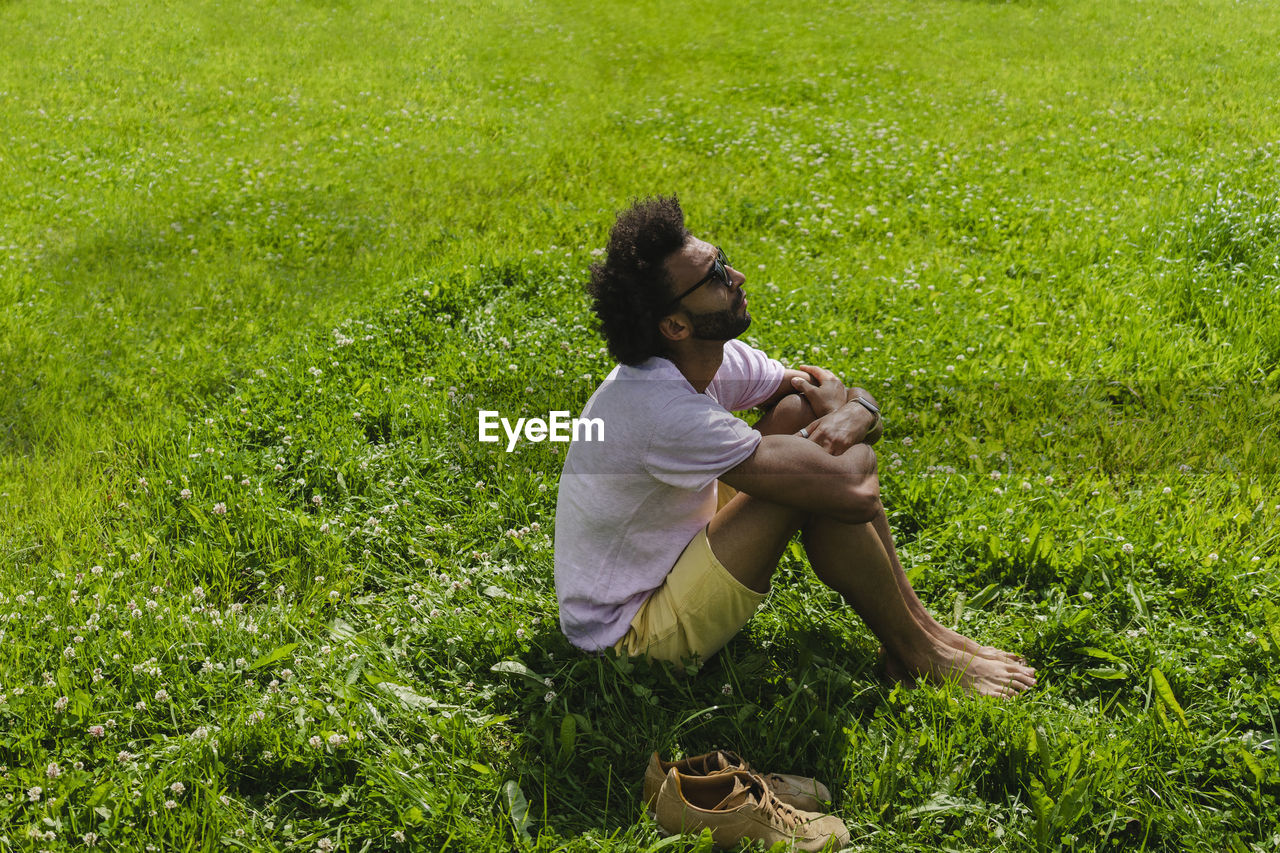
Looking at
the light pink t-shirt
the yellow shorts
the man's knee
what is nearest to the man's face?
the light pink t-shirt

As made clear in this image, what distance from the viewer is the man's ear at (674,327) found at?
12.1 feet

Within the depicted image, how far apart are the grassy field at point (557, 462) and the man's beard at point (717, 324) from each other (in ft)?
4.27

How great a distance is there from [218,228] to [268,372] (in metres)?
3.52

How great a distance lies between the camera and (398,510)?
202 inches

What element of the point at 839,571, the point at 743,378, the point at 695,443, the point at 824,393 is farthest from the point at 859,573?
the point at 743,378

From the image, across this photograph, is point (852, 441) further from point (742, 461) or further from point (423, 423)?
point (423, 423)

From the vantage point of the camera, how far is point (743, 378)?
4.23 metres

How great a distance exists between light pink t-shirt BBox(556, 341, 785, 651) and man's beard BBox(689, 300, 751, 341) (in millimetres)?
170

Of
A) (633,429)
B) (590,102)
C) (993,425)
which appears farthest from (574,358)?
(590,102)

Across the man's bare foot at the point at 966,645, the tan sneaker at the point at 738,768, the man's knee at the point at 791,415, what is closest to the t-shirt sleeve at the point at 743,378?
the man's knee at the point at 791,415

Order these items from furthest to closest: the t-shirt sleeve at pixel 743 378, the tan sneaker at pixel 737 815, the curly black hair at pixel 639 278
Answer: the t-shirt sleeve at pixel 743 378 < the curly black hair at pixel 639 278 < the tan sneaker at pixel 737 815

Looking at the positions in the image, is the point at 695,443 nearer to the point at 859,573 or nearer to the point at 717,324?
the point at 717,324

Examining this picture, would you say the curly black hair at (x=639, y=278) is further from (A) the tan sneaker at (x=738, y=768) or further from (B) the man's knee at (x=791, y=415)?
(A) the tan sneaker at (x=738, y=768)

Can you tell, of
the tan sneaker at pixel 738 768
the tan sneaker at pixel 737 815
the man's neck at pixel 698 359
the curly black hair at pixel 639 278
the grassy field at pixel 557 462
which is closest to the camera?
the tan sneaker at pixel 737 815
